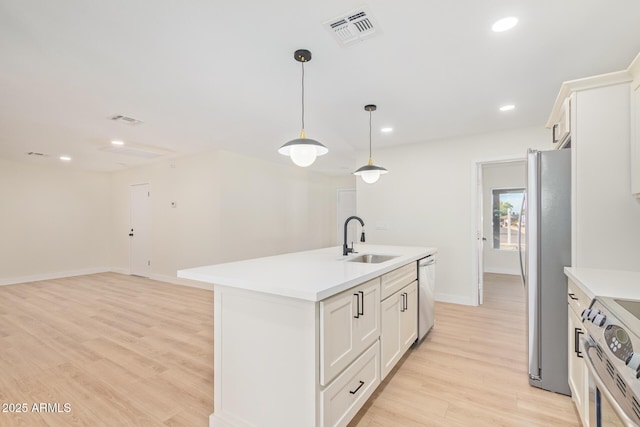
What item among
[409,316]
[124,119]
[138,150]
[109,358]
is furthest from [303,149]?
[138,150]

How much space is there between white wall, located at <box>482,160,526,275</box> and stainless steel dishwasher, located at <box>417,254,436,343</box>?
4653 millimetres

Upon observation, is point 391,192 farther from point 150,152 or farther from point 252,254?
point 150,152

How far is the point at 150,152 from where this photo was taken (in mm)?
5066

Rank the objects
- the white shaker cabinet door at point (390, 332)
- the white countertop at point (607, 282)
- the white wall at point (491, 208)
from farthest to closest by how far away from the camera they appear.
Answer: the white wall at point (491, 208) < the white shaker cabinet door at point (390, 332) < the white countertop at point (607, 282)

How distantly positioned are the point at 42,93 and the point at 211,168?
2455mm

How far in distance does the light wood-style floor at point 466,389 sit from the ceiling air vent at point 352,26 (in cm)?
246

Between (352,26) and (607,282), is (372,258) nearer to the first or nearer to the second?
(607,282)

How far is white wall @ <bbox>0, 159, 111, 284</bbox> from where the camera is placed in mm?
5754

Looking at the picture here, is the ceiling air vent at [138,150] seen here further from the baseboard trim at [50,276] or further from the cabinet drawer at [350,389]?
the cabinet drawer at [350,389]

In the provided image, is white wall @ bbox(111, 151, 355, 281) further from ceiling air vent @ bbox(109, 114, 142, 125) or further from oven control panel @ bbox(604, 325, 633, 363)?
oven control panel @ bbox(604, 325, 633, 363)

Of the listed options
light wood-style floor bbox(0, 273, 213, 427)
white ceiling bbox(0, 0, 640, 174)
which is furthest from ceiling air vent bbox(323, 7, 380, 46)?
light wood-style floor bbox(0, 273, 213, 427)

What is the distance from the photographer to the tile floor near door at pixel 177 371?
188 centimetres

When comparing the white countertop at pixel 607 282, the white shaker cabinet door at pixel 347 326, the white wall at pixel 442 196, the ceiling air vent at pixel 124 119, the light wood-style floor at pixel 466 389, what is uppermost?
the ceiling air vent at pixel 124 119

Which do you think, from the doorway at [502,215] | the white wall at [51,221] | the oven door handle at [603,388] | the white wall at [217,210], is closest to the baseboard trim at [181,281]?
the white wall at [217,210]
